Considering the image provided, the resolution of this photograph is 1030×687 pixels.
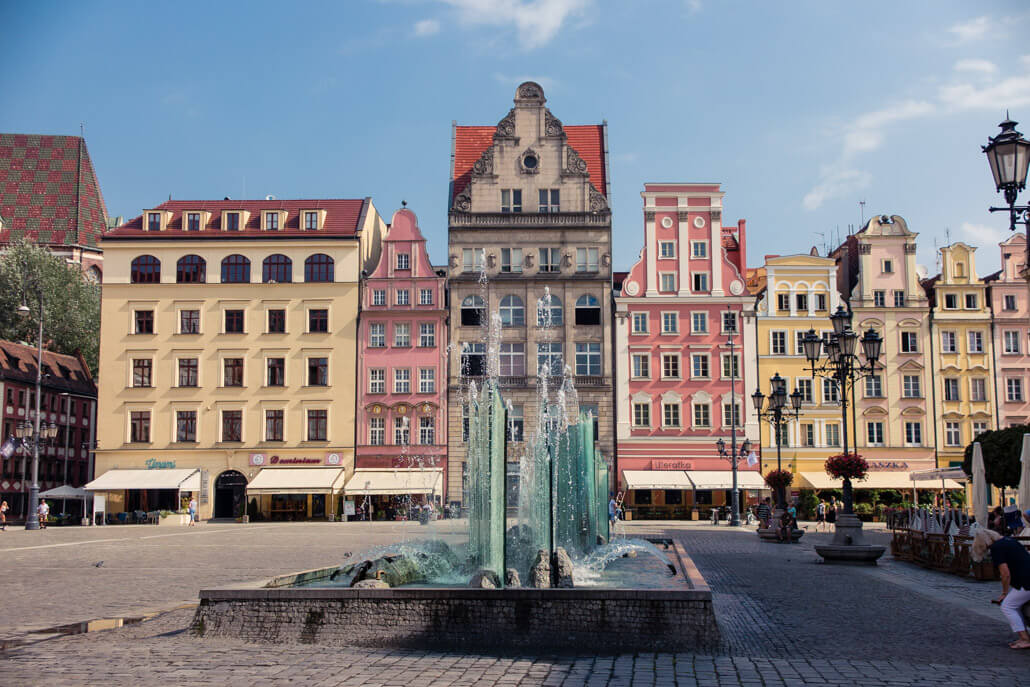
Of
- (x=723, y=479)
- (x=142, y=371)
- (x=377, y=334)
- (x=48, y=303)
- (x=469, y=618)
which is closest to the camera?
(x=469, y=618)

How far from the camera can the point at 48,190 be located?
8394 centimetres

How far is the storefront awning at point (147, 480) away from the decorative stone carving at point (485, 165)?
23173 mm

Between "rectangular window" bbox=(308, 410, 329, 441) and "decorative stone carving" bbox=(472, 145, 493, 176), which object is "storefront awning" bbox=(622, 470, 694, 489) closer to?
"rectangular window" bbox=(308, 410, 329, 441)

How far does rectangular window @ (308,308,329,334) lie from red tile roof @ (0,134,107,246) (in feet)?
110

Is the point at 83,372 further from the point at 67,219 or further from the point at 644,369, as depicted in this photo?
the point at 644,369

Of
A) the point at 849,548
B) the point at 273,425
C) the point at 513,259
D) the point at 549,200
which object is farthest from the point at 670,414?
the point at 849,548

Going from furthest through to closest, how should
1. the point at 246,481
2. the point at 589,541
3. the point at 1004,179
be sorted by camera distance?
the point at 246,481 → the point at 589,541 → the point at 1004,179

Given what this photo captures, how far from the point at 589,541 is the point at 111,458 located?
42393 mm

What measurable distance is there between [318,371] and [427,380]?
6270 mm

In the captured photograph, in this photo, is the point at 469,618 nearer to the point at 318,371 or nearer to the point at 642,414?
the point at 642,414

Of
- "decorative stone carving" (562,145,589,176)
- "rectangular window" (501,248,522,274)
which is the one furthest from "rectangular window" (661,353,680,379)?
"decorative stone carving" (562,145,589,176)

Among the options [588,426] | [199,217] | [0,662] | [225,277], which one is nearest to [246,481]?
[225,277]

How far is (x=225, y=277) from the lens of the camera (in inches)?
2336

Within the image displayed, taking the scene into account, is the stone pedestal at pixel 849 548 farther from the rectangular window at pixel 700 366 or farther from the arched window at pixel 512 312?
the arched window at pixel 512 312
